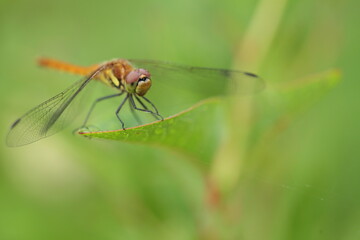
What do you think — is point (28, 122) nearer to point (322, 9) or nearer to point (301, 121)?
point (301, 121)

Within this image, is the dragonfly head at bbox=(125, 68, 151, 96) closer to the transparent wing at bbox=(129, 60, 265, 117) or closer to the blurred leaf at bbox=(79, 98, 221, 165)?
the transparent wing at bbox=(129, 60, 265, 117)

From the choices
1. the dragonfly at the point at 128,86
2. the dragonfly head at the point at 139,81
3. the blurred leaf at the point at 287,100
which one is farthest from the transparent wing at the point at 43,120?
the blurred leaf at the point at 287,100

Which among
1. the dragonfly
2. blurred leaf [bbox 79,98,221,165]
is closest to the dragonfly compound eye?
the dragonfly

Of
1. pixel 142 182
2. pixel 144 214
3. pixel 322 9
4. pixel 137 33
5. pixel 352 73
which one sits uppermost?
pixel 322 9

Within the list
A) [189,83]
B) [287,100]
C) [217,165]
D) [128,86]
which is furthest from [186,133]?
[128,86]

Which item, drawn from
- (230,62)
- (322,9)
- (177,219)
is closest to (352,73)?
(322,9)

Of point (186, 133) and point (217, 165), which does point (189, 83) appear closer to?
point (217, 165)

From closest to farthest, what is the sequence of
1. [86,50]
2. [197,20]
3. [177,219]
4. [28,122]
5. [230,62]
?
[177,219], [28,122], [230,62], [197,20], [86,50]
